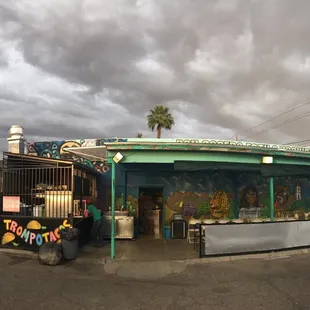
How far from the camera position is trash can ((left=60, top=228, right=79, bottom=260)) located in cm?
1011

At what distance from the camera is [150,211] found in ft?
51.6

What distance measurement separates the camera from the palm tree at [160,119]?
45.2 m

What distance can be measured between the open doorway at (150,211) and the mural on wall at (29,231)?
5.18 meters

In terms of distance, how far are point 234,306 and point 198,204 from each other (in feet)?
30.4

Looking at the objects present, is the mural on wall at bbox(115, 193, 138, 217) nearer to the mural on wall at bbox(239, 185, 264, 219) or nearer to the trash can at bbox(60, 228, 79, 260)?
the trash can at bbox(60, 228, 79, 260)

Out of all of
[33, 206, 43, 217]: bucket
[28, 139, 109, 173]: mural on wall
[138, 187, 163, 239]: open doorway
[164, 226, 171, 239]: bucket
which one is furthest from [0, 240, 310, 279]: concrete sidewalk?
[28, 139, 109, 173]: mural on wall

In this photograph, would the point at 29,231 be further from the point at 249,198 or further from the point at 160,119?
the point at 160,119

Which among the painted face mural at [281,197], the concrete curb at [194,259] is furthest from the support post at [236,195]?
the concrete curb at [194,259]

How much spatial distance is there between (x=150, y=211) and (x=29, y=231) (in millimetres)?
6006

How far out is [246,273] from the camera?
8703mm

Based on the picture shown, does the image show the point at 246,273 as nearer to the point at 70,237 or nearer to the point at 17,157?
the point at 70,237

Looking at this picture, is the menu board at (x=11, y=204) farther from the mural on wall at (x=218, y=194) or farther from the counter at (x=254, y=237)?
the counter at (x=254, y=237)

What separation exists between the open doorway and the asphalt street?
5964mm

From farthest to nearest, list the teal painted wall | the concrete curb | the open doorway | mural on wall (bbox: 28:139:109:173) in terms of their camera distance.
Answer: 1. mural on wall (bbox: 28:139:109:173)
2. the open doorway
3. the teal painted wall
4. the concrete curb
